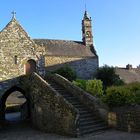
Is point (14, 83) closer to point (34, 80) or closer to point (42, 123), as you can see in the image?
point (34, 80)

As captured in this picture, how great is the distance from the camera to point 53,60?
4303cm

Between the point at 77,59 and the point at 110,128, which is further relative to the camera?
the point at 77,59

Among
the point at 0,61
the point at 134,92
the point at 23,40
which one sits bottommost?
the point at 134,92

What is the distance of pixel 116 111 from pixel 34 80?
6499 mm

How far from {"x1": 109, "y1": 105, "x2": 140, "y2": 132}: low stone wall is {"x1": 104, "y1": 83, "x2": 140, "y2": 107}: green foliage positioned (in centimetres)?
38

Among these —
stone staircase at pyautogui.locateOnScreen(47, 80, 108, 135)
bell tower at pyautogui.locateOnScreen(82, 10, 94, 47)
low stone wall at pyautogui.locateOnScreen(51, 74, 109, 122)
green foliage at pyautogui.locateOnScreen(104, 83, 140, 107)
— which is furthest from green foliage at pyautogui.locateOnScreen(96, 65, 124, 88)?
green foliage at pyautogui.locateOnScreen(104, 83, 140, 107)

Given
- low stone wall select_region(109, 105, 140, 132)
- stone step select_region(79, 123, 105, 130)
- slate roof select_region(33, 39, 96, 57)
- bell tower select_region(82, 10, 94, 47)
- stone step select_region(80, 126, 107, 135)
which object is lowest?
stone step select_region(80, 126, 107, 135)

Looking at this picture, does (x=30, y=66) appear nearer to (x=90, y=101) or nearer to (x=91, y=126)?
(x=90, y=101)

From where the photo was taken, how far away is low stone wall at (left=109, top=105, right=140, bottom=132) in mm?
13867

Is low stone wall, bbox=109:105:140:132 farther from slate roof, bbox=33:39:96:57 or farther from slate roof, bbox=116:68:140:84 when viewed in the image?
slate roof, bbox=116:68:140:84

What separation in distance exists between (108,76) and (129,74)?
16109 mm

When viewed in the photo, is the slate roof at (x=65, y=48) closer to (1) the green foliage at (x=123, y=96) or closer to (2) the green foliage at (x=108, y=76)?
(2) the green foliage at (x=108, y=76)

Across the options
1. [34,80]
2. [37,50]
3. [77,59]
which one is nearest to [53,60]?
[77,59]

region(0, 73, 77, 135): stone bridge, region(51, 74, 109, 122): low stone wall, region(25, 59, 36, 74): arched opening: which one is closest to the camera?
region(0, 73, 77, 135): stone bridge
